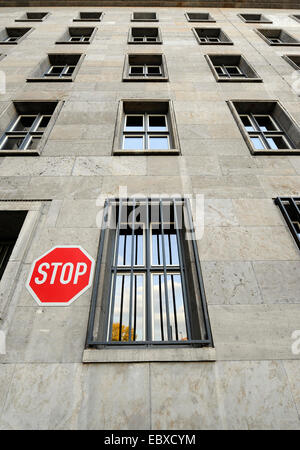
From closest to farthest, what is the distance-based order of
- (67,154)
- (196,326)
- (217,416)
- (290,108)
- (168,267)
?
(217,416), (196,326), (168,267), (67,154), (290,108)

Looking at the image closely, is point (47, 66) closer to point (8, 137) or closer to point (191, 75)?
point (8, 137)

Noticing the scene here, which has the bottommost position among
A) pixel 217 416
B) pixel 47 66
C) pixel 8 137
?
pixel 217 416

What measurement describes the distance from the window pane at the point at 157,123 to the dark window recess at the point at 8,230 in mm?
5353

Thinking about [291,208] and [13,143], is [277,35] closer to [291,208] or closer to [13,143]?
[291,208]

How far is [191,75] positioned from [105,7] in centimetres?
1269

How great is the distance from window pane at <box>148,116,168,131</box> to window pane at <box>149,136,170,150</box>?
0.60 meters

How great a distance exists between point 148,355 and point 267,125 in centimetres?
894

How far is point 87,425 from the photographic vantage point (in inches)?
124

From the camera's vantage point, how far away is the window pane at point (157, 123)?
869cm

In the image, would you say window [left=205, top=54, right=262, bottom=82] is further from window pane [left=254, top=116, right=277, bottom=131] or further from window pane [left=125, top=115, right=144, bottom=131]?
window pane [left=125, top=115, right=144, bottom=131]

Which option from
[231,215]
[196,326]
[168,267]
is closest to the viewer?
[196,326]

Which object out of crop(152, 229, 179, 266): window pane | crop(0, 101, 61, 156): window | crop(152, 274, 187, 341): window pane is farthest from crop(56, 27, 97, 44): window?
crop(152, 274, 187, 341): window pane

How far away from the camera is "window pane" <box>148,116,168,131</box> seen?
8688 mm

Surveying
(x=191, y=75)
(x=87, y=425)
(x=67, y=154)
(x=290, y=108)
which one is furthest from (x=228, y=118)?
(x=87, y=425)
